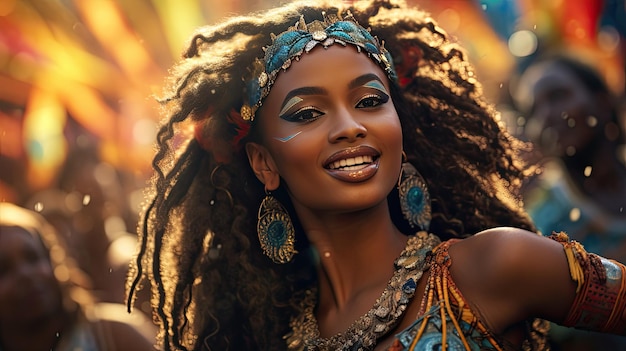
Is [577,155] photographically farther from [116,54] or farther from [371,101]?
[116,54]

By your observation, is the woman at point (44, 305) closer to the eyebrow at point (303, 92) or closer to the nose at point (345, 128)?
the eyebrow at point (303, 92)

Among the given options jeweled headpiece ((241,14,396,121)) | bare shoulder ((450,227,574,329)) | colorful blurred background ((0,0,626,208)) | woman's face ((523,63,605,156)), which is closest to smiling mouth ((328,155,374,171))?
jeweled headpiece ((241,14,396,121))

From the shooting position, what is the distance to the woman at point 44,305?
17.9 ft

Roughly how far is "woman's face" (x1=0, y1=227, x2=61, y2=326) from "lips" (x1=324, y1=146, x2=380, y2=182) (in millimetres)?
2675

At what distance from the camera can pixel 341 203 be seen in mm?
3551

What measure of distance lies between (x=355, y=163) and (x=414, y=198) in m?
0.44

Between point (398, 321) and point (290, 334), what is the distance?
2.58 ft

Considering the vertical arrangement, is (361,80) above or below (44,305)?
above

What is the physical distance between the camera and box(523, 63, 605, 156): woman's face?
21.9 feet

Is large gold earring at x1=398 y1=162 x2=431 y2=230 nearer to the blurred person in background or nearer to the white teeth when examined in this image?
the white teeth

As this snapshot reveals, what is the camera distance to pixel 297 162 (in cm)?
363

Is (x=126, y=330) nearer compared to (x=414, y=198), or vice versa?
(x=414, y=198)

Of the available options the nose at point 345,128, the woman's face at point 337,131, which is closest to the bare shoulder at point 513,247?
the woman's face at point 337,131

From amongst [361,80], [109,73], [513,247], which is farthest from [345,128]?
[109,73]
